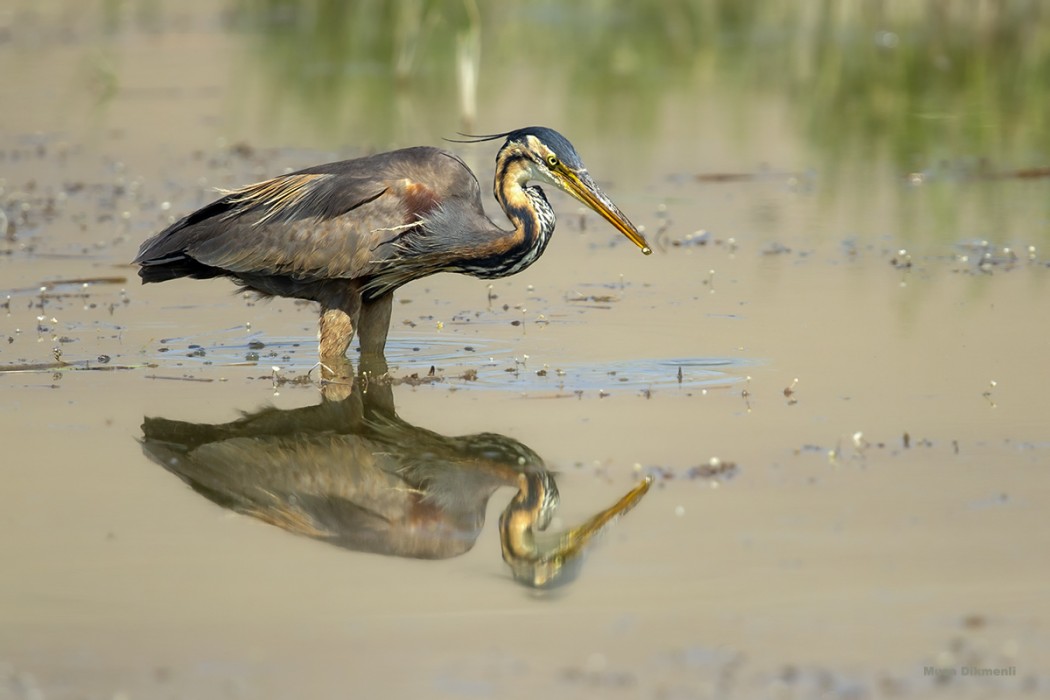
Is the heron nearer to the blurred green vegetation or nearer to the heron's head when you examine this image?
the heron's head

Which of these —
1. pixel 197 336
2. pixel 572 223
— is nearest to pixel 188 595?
pixel 197 336

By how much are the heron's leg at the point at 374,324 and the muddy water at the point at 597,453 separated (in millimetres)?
219

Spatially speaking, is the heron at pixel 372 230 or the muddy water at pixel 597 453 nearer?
the muddy water at pixel 597 453

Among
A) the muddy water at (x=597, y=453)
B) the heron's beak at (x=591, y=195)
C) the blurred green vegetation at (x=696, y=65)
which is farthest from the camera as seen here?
the blurred green vegetation at (x=696, y=65)

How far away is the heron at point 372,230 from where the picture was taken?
8.79m

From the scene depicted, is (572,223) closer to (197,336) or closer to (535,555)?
(197,336)

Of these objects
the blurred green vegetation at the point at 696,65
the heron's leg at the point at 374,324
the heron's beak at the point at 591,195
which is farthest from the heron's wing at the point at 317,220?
the blurred green vegetation at the point at 696,65

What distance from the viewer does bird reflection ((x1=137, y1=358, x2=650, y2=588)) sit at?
245 inches

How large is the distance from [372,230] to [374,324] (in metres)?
0.66

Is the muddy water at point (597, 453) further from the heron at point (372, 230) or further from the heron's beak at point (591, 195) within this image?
the heron's beak at point (591, 195)

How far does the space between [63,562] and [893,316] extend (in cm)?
513

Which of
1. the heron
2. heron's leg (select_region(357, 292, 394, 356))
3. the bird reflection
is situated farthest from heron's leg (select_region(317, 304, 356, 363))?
the bird reflection

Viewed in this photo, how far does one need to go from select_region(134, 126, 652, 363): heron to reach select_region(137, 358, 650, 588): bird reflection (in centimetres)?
91

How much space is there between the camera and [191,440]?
7.61 metres
